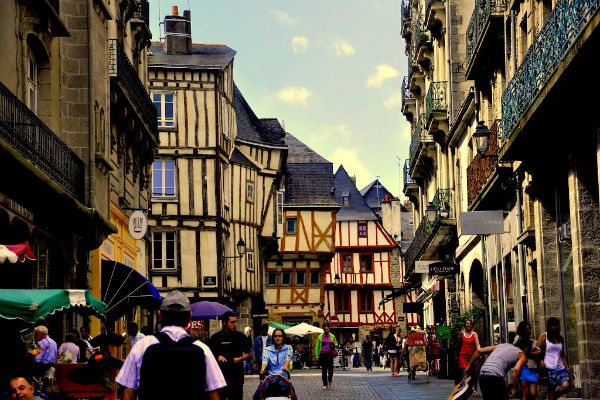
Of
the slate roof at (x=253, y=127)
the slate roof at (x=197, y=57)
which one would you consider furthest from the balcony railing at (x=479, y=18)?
the slate roof at (x=253, y=127)

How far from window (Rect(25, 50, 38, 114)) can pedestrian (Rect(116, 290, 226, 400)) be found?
549 inches

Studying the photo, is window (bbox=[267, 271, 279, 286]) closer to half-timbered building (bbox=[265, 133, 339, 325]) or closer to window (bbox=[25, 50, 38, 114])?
half-timbered building (bbox=[265, 133, 339, 325])

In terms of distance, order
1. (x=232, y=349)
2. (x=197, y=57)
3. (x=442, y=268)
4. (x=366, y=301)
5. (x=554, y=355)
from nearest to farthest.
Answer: (x=232, y=349) → (x=554, y=355) → (x=442, y=268) → (x=197, y=57) → (x=366, y=301)

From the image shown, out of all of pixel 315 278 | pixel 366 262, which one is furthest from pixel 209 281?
pixel 366 262

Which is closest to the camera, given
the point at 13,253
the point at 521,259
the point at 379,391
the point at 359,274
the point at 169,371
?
the point at 169,371

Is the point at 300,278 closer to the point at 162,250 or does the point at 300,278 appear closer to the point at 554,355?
the point at 162,250

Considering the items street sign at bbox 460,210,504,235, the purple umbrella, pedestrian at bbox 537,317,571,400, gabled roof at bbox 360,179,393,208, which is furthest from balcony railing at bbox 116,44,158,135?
gabled roof at bbox 360,179,393,208

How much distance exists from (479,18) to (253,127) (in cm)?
2705

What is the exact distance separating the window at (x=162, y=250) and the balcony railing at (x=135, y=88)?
35.4ft

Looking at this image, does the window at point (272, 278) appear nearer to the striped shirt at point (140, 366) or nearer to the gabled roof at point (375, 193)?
the gabled roof at point (375, 193)

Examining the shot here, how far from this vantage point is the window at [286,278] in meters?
61.4

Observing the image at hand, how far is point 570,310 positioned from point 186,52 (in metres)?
28.8

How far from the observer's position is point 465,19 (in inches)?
1282

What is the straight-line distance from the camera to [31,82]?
20.0 metres
